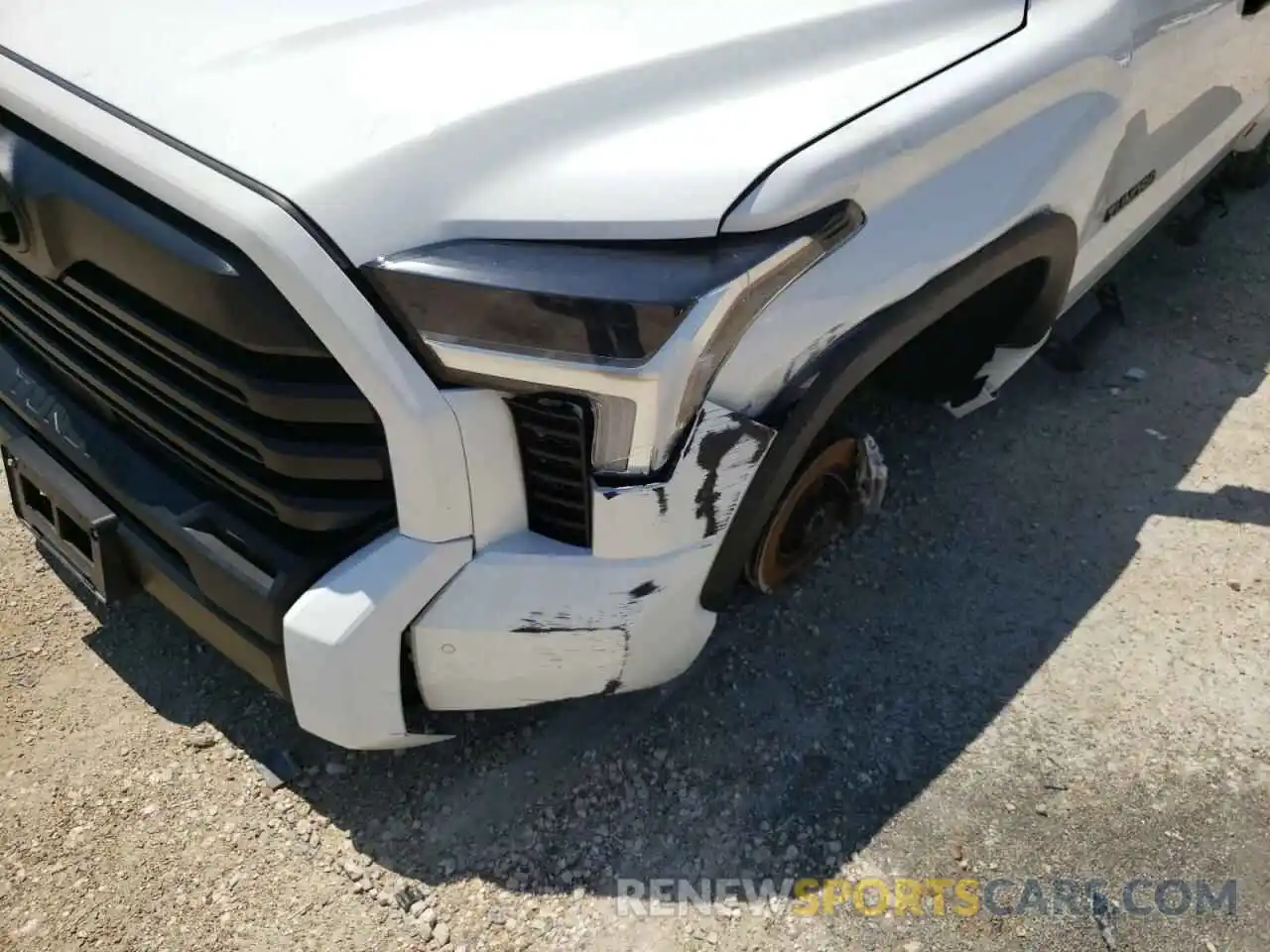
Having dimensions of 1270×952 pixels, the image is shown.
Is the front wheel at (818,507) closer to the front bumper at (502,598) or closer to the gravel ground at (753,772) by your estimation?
the gravel ground at (753,772)

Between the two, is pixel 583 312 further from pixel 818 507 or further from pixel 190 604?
pixel 818 507

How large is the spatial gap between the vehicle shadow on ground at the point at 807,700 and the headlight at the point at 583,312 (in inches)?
36.0

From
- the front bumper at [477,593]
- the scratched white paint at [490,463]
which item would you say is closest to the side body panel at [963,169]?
the front bumper at [477,593]

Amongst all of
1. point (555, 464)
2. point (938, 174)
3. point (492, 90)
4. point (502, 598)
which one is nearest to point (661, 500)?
point (555, 464)

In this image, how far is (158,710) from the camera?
2.45 meters

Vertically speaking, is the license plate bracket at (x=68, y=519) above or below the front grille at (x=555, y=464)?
below

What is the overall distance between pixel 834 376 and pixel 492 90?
747 mm

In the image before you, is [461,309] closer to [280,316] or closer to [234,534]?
[280,316]

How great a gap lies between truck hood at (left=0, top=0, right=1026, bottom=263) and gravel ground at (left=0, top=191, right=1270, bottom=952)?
117 cm

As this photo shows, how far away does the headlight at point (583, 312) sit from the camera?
64.2 inches

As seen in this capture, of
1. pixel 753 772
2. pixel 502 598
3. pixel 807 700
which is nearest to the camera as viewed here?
pixel 502 598

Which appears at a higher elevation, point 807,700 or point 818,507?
point 818,507

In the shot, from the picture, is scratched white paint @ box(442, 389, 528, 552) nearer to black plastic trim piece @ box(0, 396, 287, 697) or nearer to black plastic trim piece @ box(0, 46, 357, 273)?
black plastic trim piece @ box(0, 46, 357, 273)

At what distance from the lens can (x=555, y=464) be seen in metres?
1.79
